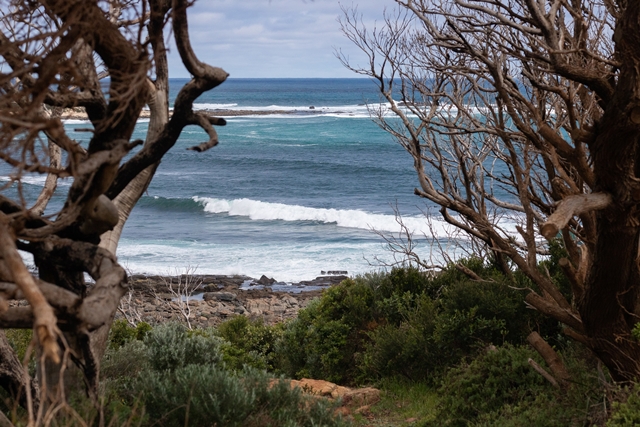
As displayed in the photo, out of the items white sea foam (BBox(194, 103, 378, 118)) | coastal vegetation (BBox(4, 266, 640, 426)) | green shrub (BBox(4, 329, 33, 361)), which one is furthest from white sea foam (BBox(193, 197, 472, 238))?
white sea foam (BBox(194, 103, 378, 118))

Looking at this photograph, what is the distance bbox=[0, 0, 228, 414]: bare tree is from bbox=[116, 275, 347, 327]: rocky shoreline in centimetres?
1208

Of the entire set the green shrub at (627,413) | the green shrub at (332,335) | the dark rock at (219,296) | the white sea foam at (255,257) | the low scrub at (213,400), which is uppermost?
the green shrub at (627,413)

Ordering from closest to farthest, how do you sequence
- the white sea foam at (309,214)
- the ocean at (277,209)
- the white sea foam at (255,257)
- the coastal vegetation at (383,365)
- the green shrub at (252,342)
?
the coastal vegetation at (383,365) → the green shrub at (252,342) → the white sea foam at (255,257) → the ocean at (277,209) → the white sea foam at (309,214)

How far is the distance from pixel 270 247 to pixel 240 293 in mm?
5765

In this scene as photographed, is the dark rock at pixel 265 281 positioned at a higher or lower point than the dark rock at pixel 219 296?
higher

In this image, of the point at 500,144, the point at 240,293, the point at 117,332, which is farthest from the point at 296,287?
the point at 117,332

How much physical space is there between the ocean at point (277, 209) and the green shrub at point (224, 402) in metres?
5.30

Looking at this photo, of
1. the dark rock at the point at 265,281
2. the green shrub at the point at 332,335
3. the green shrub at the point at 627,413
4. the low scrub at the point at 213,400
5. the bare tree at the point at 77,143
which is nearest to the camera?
the bare tree at the point at 77,143

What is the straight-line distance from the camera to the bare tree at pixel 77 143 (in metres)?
2.55

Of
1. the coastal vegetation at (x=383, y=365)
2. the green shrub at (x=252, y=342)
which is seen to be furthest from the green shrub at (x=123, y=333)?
the green shrub at (x=252, y=342)

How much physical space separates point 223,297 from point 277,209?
12.6 meters

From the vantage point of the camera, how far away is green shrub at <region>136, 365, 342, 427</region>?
4926 mm

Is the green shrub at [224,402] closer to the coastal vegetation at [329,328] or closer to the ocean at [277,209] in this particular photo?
the coastal vegetation at [329,328]

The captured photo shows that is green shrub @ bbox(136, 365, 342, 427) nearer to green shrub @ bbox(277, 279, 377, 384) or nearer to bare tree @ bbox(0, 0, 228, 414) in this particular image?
bare tree @ bbox(0, 0, 228, 414)
